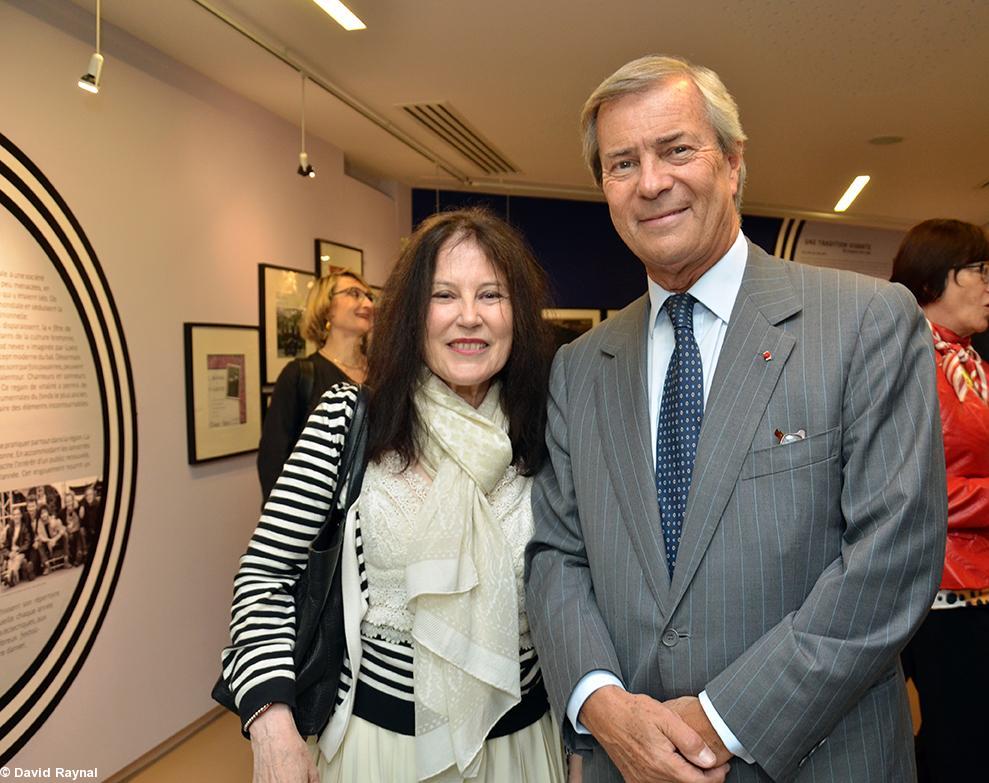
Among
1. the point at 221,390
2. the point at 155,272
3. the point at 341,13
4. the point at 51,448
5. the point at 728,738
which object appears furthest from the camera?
the point at 221,390

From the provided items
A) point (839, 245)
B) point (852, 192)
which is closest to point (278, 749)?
point (852, 192)

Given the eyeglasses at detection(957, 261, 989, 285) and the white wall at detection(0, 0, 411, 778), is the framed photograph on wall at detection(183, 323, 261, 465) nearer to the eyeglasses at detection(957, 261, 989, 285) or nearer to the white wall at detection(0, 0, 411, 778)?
the white wall at detection(0, 0, 411, 778)

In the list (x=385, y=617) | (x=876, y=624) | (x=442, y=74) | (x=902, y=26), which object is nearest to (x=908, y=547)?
(x=876, y=624)

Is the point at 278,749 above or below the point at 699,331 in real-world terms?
below

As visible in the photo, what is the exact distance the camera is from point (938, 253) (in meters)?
2.47

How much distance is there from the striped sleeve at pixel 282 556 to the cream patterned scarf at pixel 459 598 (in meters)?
0.19

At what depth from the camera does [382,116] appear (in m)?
4.79

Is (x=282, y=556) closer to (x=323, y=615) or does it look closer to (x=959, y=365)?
(x=323, y=615)

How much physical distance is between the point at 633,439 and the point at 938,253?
1.70m

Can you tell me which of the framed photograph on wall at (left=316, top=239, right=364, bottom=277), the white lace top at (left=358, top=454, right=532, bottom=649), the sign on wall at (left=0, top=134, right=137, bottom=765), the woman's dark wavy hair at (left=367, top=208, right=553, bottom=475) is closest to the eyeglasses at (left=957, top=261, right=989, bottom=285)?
the woman's dark wavy hair at (left=367, top=208, right=553, bottom=475)

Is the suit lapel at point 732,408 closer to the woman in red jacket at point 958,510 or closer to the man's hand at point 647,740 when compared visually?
the man's hand at point 647,740

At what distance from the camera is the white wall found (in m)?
2.91

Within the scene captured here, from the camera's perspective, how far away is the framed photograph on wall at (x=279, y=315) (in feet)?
14.7

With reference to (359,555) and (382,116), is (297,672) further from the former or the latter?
(382,116)
